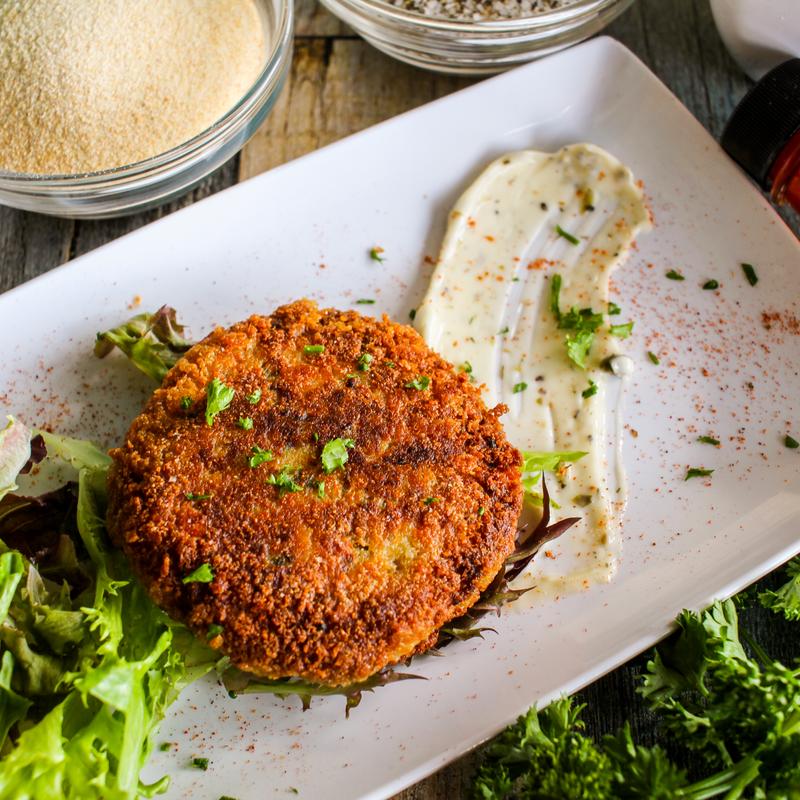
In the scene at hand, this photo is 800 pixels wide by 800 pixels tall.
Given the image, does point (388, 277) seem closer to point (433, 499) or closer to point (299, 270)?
point (299, 270)

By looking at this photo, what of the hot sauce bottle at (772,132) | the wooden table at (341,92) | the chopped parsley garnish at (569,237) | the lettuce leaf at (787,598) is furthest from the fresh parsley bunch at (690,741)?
the wooden table at (341,92)

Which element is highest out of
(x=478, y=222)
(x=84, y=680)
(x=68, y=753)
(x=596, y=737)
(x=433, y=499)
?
(x=478, y=222)

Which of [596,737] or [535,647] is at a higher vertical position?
[535,647]

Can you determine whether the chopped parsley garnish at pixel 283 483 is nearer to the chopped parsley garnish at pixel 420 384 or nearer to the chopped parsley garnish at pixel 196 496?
the chopped parsley garnish at pixel 196 496

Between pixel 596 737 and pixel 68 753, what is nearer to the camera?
pixel 68 753

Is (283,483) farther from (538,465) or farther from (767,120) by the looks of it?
(767,120)

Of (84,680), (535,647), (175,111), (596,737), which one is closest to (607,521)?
(535,647)
